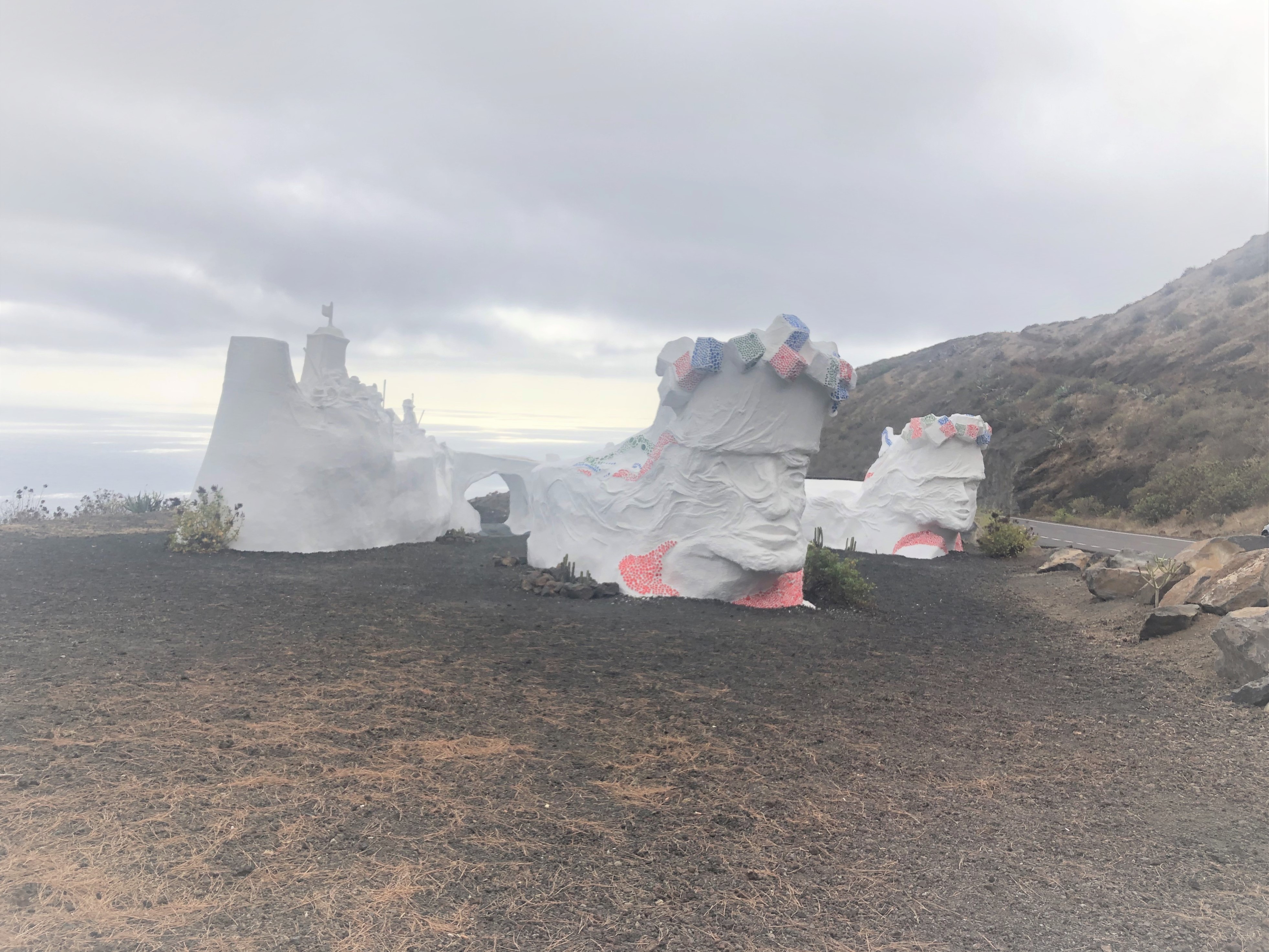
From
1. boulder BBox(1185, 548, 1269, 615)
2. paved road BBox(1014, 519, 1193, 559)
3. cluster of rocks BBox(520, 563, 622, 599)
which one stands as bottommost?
paved road BBox(1014, 519, 1193, 559)

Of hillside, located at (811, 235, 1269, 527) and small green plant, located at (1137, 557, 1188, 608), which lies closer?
small green plant, located at (1137, 557, 1188, 608)

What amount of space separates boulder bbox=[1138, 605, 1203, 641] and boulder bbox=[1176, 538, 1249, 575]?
1.10m

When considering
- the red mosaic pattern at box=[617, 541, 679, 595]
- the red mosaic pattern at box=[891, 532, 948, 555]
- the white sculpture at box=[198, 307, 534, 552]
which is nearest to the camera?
the red mosaic pattern at box=[617, 541, 679, 595]

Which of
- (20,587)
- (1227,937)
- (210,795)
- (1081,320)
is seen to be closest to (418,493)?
(20,587)

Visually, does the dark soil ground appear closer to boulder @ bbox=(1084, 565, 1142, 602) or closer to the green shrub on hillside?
boulder @ bbox=(1084, 565, 1142, 602)

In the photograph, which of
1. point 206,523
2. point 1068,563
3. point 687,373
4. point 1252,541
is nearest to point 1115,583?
point 1068,563

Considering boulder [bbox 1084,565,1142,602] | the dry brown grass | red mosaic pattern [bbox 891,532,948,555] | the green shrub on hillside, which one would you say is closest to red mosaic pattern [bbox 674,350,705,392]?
the dry brown grass

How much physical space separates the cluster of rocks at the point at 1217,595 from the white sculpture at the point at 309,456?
37.0ft

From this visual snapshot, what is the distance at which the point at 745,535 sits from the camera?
933cm

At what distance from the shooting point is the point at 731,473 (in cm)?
954

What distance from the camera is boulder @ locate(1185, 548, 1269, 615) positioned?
7309mm

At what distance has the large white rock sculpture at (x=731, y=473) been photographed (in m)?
9.20

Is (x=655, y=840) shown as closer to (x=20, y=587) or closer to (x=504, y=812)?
(x=504, y=812)

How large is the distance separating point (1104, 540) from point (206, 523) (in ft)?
64.0
